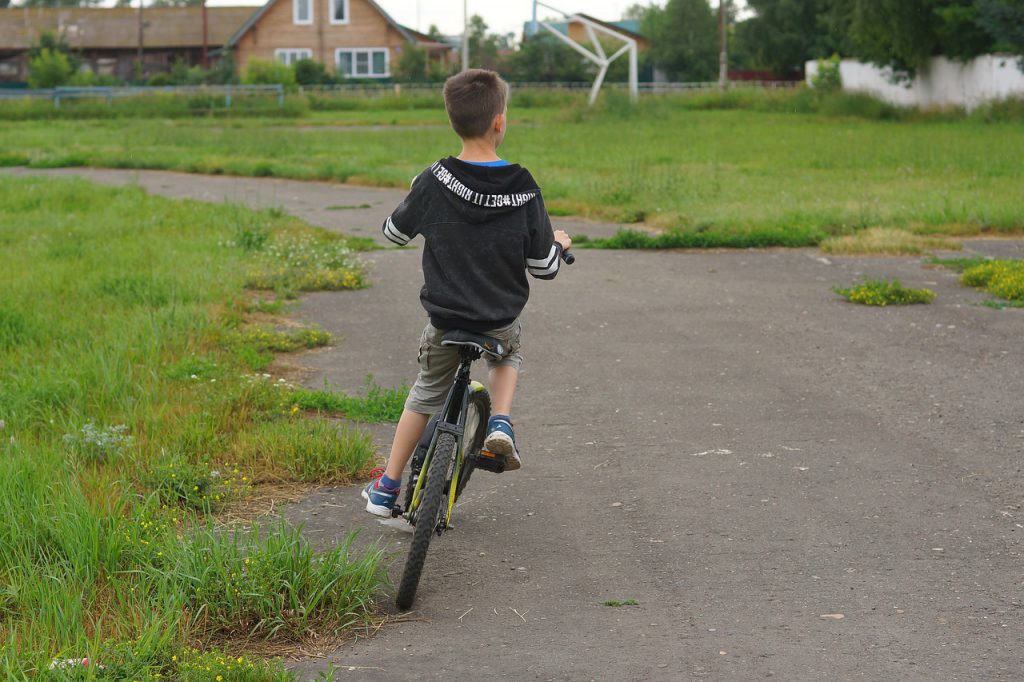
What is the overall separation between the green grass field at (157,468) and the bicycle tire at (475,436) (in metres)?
0.58

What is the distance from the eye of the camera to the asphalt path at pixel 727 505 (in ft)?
13.0

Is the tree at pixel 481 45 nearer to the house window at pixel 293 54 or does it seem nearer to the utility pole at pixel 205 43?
the house window at pixel 293 54

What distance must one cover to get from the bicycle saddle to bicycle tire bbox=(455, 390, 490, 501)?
0.27 metres

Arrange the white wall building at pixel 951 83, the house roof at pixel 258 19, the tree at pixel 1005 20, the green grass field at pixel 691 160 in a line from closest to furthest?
the green grass field at pixel 691 160, the tree at pixel 1005 20, the white wall building at pixel 951 83, the house roof at pixel 258 19

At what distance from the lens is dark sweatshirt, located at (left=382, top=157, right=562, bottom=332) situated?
462cm

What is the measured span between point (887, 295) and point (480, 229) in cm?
607

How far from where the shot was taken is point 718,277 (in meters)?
11.2

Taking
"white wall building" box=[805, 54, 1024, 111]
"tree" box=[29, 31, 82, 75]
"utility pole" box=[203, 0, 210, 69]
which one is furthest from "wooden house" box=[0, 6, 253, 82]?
"white wall building" box=[805, 54, 1024, 111]

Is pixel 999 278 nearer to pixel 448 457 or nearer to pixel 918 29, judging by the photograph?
pixel 448 457

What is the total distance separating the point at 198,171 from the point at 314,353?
646 inches

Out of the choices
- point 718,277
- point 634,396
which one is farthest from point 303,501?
point 718,277

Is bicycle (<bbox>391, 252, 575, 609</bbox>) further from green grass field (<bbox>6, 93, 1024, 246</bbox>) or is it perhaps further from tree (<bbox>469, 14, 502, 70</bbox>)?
tree (<bbox>469, 14, 502, 70</bbox>)

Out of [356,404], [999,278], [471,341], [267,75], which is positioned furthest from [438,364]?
[267,75]

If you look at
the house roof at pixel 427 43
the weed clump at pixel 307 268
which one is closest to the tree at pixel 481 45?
the house roof at pixel 427 43
